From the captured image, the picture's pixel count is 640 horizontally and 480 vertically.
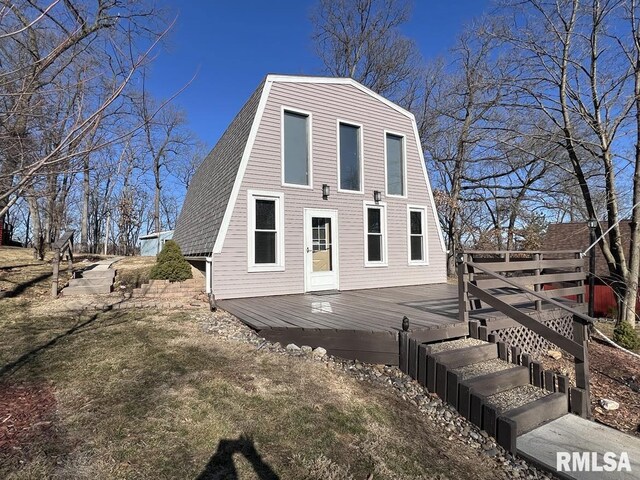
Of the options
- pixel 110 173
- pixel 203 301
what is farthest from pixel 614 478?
pixel 203 301

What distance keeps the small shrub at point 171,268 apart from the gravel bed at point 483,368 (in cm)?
681

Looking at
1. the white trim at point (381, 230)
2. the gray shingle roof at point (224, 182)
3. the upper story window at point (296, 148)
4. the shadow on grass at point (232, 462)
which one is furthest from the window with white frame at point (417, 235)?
the shadow on grass at point (232, 462)

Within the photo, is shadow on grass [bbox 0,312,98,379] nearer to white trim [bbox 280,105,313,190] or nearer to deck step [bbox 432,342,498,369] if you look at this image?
deck step [bbox 432,342,498,369]

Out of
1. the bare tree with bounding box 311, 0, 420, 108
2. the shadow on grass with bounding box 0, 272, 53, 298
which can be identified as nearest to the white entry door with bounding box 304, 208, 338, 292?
the shadow on grass with bounding box 0, 272, 53, 298

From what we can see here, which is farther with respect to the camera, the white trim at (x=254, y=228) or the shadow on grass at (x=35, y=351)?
the white trim at (x=254, y=228)

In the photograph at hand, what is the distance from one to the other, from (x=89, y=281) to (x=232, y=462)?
25.2 ft

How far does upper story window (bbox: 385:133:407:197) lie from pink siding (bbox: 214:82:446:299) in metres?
0.19

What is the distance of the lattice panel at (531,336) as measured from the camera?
538 cm

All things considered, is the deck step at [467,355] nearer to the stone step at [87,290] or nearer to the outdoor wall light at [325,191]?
the outdoor wall light at [325,191]

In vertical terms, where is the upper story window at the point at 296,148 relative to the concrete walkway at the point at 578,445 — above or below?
above

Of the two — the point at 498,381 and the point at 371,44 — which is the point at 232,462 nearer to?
the point at 498,381

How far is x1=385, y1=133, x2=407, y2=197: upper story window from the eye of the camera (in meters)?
10.3

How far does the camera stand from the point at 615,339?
7367 mm

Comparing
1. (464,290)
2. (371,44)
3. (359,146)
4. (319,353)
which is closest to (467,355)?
(464,290)
